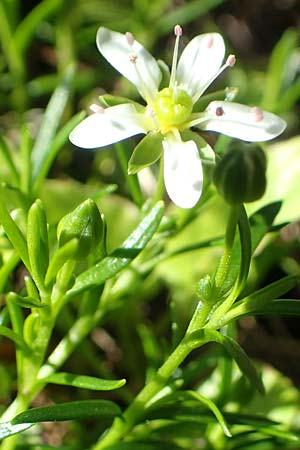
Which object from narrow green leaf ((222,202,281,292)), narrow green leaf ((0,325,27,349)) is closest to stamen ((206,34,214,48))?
narrow green leaf ((222,202,281,292))

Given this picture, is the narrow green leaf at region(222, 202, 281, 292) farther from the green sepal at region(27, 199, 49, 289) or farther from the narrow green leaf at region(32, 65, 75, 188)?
the narrow green leaf at region(32, 65, 75, 188)

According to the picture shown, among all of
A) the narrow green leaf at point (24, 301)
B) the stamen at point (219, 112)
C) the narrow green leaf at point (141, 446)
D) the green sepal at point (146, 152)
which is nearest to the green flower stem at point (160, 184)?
the green sepal at point (146, 152)

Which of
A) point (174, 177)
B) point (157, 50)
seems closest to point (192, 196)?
point (174, 177)

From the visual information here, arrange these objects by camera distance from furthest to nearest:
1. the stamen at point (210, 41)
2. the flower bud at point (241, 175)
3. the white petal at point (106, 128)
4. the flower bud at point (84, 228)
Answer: the stamen at point (210, 41)
the white petal at point (106, 128)
the flower bud at point (84, 228)
the flower bud at point (241, 175)

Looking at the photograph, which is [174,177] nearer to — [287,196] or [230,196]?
[230,196]

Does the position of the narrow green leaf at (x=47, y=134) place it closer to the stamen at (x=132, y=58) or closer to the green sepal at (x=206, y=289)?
the stamen at (x=132, y=58)

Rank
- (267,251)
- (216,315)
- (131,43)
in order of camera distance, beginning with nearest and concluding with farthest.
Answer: (216,315), (131,43), (267,251)
